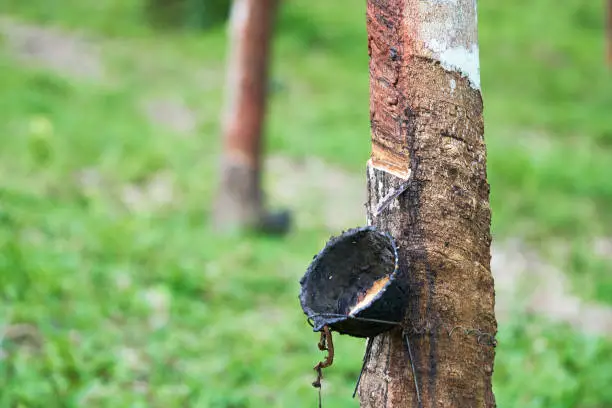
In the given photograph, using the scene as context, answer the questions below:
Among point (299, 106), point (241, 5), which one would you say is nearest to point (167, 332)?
point (241, 5)

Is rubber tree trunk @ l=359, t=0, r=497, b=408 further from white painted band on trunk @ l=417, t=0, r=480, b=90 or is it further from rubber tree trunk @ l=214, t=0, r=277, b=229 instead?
rubber tree trunk @ l=214, t=0, r=277, b=229

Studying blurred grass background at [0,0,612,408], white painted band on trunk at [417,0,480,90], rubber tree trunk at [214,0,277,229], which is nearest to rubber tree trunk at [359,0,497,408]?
white painted band on trunk at [417,0,480,90]

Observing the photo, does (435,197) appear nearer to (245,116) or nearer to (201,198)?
(245,116)

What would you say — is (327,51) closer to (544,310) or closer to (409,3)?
(544,310)

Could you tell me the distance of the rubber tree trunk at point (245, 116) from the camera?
710 centimetres

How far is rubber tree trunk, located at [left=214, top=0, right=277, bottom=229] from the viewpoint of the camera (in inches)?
280

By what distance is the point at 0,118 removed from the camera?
9062 millimetres

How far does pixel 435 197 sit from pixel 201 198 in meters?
6.23

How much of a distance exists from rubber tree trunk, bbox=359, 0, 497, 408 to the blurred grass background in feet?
5.99

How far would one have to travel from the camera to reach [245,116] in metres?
7.21

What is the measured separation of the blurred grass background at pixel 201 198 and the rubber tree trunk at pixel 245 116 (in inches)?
14.9

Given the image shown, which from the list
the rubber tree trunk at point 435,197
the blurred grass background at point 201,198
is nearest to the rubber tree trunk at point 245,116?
the blurred grass background at point 201,198

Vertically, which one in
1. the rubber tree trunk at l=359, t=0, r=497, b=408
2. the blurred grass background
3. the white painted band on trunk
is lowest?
the blurred grass background

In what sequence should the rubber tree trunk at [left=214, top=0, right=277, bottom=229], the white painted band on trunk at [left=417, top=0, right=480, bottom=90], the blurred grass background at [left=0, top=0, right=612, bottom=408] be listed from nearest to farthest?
the white painted band on trunk at [left=417, top=0, right=480, bottom=90] < the blurred grass background at [left=0, top=0, right=612, bottom=408] < the rubber tree trunk at [left=214, top=0, right=277, bottom=229]
